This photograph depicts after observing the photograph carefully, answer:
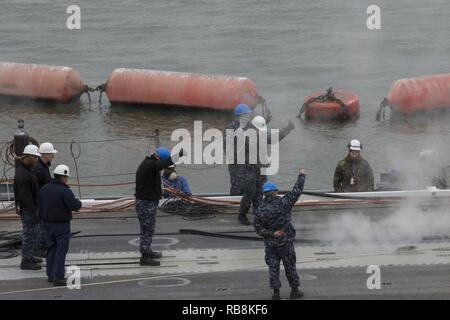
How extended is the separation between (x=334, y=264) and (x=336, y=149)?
18.4 meters

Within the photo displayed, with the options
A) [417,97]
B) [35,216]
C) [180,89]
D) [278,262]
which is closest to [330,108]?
[417,97]

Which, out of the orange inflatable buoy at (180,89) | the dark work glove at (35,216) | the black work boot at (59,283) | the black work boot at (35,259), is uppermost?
the orange inflatable buoy at (180,89)

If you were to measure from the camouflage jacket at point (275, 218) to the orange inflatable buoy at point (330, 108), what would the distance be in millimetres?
22945

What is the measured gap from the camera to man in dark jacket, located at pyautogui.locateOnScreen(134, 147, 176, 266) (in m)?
13.9

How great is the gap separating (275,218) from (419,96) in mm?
24382

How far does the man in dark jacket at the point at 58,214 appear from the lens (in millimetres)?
13180

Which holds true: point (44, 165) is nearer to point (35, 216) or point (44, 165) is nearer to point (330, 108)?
point (35, 216)

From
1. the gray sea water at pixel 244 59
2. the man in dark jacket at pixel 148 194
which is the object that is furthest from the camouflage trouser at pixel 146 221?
the gray sea water at pixel 244 59

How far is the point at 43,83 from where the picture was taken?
126 feet

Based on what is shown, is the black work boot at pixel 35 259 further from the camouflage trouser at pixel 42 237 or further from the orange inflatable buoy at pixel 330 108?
the orange inflatable buoy at pixel 330 108

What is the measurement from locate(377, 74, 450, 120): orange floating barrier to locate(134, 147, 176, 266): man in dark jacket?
A: 22.9 meters

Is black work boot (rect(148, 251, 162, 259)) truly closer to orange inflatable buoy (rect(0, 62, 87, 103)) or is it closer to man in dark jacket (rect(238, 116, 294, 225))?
man in dark jacket (rect(238, 116, 294, 225))
